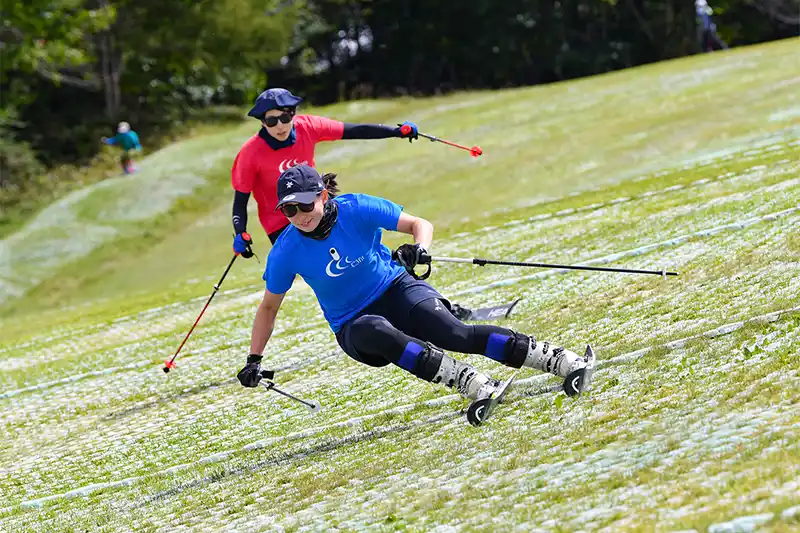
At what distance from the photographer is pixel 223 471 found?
6.66 meters

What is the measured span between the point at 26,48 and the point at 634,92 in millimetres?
19725

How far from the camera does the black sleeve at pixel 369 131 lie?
374 inches

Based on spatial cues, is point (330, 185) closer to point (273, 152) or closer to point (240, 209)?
point (273, 152)

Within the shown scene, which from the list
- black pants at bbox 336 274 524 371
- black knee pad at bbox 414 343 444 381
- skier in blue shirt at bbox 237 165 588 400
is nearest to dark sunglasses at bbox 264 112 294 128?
skier in blue shirt at bbox 237 165 588 400

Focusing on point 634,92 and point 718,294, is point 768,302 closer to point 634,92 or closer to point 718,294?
point 718,294

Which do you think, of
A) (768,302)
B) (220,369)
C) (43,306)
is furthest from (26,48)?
(768,302)

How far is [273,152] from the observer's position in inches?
361

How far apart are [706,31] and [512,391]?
39.8 meters

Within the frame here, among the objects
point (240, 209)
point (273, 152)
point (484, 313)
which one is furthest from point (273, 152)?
point (484, 313)

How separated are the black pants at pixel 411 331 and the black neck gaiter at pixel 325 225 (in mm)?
567

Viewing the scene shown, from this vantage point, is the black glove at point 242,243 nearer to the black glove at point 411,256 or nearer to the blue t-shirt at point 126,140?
the black glove at point 411,256

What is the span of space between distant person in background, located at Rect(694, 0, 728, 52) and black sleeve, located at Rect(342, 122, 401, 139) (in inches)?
1313

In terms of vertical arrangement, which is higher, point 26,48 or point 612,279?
point 26,48

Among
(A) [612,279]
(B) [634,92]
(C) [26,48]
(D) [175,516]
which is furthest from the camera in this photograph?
(C) [26,48]
